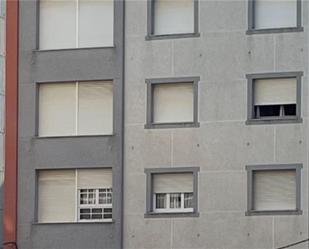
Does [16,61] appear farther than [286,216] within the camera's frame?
Yes

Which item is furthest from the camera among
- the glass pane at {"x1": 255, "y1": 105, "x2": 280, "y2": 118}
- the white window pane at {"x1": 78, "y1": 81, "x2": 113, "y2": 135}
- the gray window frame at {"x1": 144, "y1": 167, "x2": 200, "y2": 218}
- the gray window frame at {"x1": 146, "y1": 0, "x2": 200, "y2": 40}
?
the white window pane at {"x1": 78, "y1": 81, "x2": 113, "y2": 135}

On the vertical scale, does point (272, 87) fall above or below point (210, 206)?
above

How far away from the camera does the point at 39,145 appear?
4716 cm

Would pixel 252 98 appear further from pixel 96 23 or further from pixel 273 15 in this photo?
pixel 96 23

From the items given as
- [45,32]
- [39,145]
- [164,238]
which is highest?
[45,32]

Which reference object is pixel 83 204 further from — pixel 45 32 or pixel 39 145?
pixel 45 32

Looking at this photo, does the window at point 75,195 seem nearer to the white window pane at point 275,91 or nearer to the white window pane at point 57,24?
the white window pane at point 57,24

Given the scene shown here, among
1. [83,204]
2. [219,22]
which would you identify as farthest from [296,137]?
[83,204]

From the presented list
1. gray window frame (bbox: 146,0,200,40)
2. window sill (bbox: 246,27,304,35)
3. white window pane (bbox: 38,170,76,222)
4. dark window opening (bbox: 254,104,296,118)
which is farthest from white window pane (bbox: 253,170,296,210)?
white window pane (bbox: 38,170,76,222)

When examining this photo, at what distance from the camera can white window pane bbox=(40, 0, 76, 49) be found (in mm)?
47781

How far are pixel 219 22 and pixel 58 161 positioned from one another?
22.2ft

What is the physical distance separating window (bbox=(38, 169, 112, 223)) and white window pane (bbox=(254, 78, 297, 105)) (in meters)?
5.35

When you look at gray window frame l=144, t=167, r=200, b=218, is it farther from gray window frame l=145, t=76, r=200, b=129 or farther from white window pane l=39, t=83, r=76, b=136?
white window pane l=39, t=83, r=76, b=136

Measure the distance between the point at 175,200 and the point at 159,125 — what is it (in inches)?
94.2
